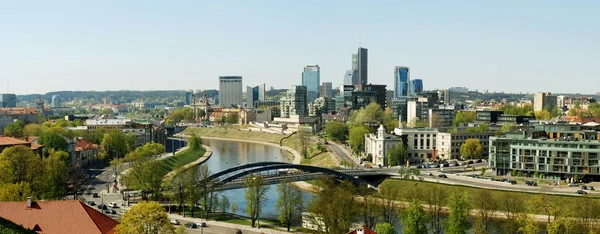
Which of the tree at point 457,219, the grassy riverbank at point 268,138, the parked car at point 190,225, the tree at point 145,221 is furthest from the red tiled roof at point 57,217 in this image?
the grassy riverbank at point 268,138

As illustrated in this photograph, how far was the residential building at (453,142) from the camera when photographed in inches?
3199

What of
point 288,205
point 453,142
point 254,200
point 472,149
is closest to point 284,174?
point 288,205

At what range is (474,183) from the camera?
58.2 metres

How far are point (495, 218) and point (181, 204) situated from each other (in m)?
22.1

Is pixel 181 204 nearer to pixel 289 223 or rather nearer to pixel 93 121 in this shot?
pixel 289 223

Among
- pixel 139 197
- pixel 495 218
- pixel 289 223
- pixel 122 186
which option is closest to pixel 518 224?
pixel 495 218

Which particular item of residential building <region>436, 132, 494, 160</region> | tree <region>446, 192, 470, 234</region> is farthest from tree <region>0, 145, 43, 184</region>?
residential building <region>436, 132, 494, 160</region>

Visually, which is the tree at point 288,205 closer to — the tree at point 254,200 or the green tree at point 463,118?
the tree at point 254,200

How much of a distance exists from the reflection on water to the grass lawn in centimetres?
203

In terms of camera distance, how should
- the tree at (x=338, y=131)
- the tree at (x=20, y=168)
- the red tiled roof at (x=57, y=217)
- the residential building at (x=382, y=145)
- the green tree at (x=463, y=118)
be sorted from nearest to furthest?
the red tiled roof at (x=57, y=217) → the tree at (x=20, y=168) → the residential building at (x=382, y=145) → the tree at (x=338, y=131) → the green tree at (x=463, y=118)

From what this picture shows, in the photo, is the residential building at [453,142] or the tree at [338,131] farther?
the tree at [338,131]

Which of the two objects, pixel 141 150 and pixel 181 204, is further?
pixel 141 150

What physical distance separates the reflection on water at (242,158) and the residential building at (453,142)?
24.5m

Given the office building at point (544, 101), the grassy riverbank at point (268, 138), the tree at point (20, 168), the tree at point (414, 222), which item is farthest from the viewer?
the office building at point (544, 101)
